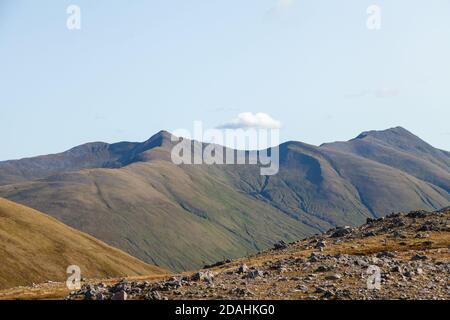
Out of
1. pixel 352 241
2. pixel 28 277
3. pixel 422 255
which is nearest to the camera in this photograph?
pixel 422 255

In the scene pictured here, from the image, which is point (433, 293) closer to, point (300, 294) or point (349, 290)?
point (349, 290)

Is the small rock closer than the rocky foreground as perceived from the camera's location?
No

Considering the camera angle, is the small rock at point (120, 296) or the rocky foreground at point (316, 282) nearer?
the rocky foreground at point (316, 282)

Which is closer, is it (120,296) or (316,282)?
(120,296)

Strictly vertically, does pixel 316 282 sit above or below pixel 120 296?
above

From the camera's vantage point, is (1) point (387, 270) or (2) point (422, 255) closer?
(1) point (387, 270)

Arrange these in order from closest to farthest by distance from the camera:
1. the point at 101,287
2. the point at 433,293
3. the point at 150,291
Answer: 1. the point at 433,293
2. the point at 150,291
3. the point at 101,287
